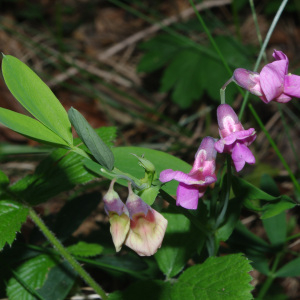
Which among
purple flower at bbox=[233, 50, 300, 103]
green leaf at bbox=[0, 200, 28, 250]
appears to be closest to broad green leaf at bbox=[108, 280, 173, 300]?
green leaf at bbox=[0, 200, 28, 250]

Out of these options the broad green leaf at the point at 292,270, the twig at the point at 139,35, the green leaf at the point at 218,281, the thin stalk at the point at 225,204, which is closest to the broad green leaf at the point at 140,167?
the thin stalk at the point at 225,204

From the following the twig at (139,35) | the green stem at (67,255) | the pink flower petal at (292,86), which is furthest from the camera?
the twig at (139,35)

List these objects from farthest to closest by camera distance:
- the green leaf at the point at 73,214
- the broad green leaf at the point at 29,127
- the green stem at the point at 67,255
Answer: the green leaf at the point at 73,214 < the green stem at the point at 67,255 < the broad green leaf at the point at 29,127

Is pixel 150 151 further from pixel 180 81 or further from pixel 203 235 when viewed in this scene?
pixel 180 81

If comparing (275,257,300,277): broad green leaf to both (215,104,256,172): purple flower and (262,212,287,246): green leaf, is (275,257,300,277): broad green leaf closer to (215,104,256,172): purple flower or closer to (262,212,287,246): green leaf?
A: (262,212,287,246): green leaf

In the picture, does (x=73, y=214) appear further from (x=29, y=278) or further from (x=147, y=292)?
(x=147, y=292)

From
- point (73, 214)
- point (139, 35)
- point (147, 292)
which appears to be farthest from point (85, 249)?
point (139, 35)

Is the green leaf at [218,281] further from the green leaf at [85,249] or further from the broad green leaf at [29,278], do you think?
the broad green leaf at [29,278]

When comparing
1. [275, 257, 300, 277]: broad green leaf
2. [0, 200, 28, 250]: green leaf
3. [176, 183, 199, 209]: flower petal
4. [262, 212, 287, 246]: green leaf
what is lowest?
[275, 257, 300, 277]: broad green leaf
